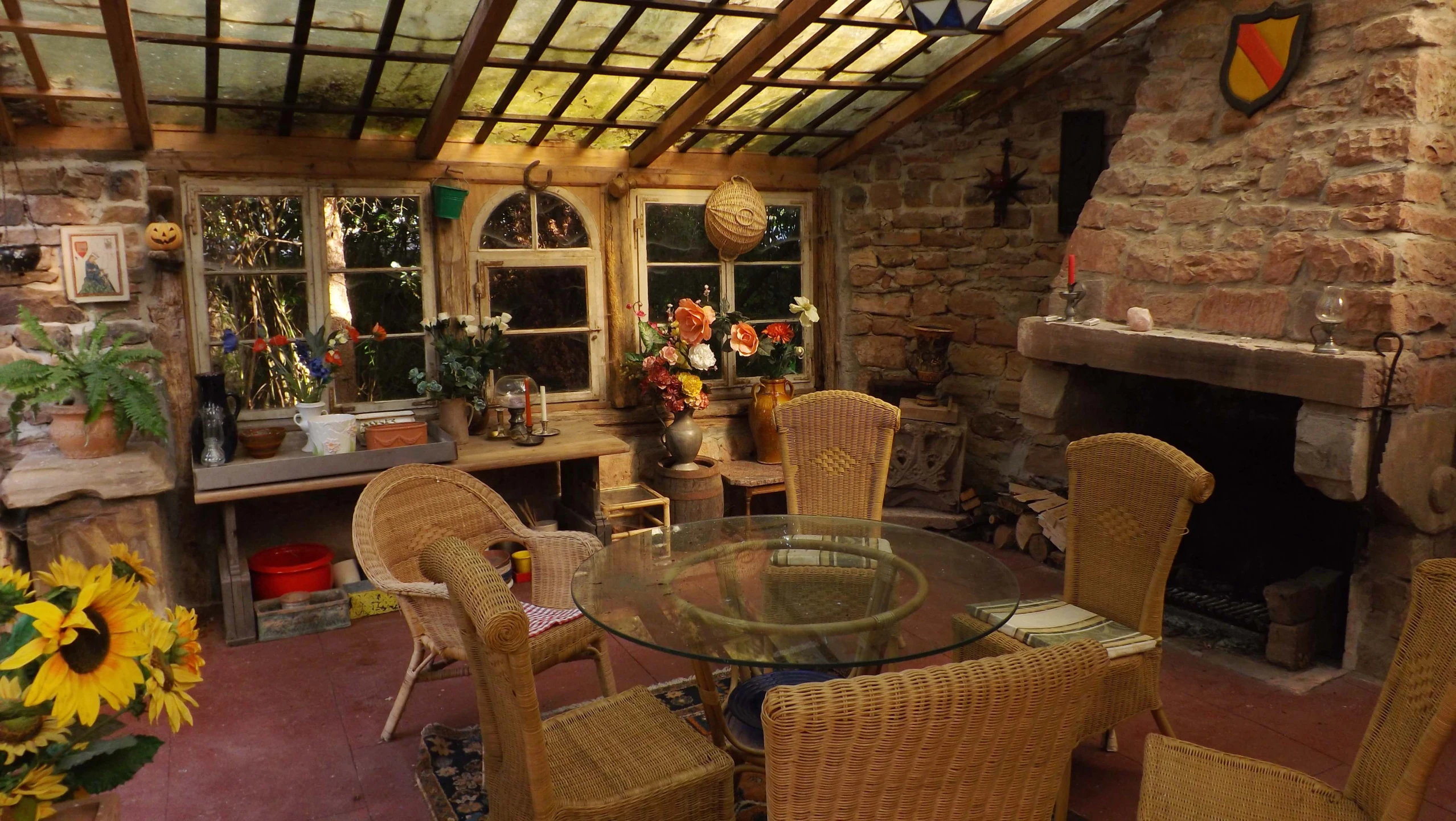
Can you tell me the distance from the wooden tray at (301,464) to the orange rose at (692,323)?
121 centimetres

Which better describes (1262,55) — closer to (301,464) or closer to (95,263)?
(301,464)

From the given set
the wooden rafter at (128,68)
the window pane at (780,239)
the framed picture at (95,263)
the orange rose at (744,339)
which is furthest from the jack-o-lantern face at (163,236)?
the window pane at (780,239)

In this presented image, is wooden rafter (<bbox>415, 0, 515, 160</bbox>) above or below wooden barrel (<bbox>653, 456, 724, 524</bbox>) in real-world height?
above

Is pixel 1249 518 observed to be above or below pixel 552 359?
below

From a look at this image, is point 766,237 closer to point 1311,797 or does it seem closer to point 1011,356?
point 1011,356

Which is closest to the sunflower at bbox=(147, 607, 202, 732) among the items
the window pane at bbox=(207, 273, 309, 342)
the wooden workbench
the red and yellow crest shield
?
the wooden workbench

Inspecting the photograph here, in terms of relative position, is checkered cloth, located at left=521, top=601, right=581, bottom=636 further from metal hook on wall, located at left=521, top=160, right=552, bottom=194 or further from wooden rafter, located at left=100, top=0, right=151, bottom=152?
metal hook on wall, located at left=521, top=160, right=552, bottom=194

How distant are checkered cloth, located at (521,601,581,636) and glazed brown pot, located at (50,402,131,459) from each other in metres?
1.84

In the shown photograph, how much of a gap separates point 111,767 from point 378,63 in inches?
125

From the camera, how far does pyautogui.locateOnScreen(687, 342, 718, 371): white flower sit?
4.90m

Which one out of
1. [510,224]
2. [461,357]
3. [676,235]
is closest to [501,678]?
[461,357]

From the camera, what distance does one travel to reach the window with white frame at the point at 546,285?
15.9 ft

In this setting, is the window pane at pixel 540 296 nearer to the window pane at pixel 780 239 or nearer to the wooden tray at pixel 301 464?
the wooden tray at pixel 301 464

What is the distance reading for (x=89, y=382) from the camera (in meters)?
3.64
